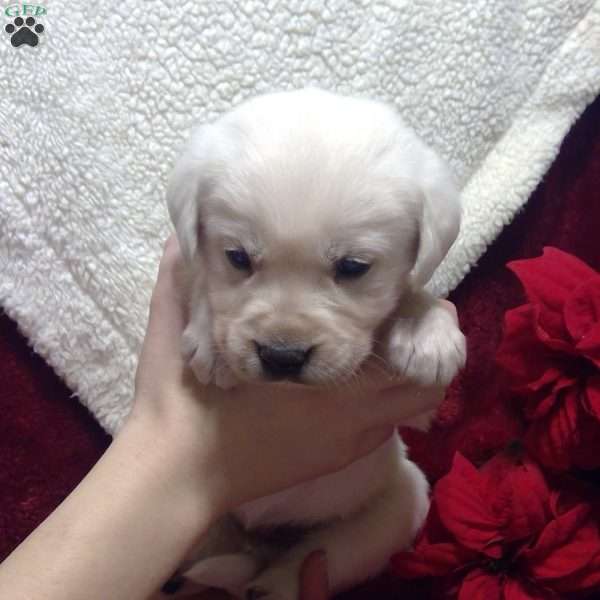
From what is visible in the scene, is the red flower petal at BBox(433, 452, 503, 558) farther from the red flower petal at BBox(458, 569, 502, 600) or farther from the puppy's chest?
the puppy's chest

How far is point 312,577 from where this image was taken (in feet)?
5.09

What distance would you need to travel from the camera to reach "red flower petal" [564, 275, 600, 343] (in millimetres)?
1328

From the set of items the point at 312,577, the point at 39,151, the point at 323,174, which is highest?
the point at 323,174

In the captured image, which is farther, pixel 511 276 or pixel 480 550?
pixel 511 276

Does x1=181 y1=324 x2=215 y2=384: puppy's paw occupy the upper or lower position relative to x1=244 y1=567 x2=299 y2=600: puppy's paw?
upper

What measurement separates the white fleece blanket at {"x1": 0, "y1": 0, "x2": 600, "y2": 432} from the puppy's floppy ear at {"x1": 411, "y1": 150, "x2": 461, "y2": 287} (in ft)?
2.13

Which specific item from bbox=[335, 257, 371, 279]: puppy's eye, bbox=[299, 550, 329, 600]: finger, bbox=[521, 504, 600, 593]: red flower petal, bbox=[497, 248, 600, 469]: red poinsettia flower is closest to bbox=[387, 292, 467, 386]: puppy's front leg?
bbox=[497, 248, 600, 469]: red poinsettia flower

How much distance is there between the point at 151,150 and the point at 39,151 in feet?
0.86

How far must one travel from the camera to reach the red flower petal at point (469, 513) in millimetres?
1393

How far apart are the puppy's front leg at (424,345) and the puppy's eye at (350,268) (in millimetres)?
213

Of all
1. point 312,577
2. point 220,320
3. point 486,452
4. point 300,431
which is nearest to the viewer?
point 220,320

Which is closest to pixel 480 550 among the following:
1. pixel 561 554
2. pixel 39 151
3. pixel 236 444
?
pixel 561 554

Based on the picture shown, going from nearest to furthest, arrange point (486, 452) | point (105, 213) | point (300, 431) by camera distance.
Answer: point (300, 431) < point (486, 452) < point (105, 213)

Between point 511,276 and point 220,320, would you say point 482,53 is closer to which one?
point 511,276
